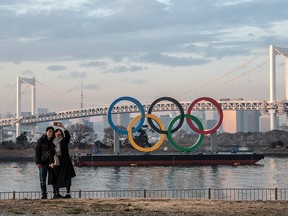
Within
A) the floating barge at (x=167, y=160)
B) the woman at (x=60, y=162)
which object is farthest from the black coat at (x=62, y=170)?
the floating barge at (x=167, y=160)

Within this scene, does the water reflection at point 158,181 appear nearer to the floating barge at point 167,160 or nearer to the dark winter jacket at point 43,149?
the floating barge at point 167,160

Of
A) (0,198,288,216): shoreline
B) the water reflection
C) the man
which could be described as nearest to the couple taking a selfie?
the man

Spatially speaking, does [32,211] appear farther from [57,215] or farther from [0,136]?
[0,136]

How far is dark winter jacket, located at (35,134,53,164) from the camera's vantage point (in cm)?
963

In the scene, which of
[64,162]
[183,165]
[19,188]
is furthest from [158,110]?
[64,162]

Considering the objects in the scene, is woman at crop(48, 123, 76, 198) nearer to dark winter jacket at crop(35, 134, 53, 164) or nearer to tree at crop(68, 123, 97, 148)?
dark winter jacket at crop(35, 134, 53, 164)

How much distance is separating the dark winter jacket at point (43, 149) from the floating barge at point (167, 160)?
1398 inches

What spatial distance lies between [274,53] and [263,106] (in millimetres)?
6151

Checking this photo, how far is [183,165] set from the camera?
45094 millimetres

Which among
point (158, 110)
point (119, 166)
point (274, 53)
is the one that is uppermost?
point (274, 53)

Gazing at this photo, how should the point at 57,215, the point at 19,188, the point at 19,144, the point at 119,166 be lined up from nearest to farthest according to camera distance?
the point at 57,215
the point at 19,188
the point at 119,166
the point at 19,144

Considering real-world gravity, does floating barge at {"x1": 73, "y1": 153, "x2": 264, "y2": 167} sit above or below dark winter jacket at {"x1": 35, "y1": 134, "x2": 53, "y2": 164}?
below

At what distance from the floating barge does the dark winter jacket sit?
116ft

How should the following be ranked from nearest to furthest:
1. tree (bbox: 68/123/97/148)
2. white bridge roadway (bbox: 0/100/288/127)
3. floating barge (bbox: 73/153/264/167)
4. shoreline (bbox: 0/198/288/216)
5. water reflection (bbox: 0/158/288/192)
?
shoreline (bbox: 0/198/288/216) → water reflection (bbox: 0/158/288/192) → floating barge (bbox: 73/153/264/167) → white bridge roadway (bbox: 0/100/288/127) → tree (bbox: 68/123/97/148)
